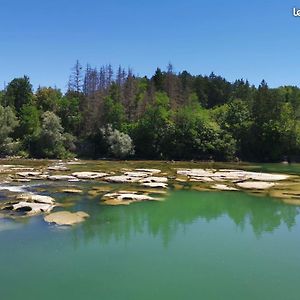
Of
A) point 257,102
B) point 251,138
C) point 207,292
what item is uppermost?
point 257,102

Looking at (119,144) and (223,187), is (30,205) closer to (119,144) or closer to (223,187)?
(223,187)

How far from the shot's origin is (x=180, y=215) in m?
32.0

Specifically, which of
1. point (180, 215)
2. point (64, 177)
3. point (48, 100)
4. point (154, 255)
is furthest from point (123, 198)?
point (48, 100)

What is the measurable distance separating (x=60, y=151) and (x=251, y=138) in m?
41.0

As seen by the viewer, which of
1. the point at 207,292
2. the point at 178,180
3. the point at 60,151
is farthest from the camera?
the point at 60,151

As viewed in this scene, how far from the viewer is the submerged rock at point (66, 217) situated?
27922 millimetres

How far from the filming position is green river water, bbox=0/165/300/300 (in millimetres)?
17500

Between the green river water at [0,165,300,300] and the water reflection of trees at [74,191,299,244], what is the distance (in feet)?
0.25

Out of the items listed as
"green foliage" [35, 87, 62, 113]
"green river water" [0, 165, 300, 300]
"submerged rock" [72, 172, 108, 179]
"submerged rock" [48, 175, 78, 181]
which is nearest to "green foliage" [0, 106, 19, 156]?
"green foliage" [35, 87, 62, 113]

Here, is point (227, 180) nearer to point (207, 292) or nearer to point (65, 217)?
point (65, 217)

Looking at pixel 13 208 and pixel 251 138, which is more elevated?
pixel 251 138

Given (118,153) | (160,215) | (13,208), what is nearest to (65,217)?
(13,208)

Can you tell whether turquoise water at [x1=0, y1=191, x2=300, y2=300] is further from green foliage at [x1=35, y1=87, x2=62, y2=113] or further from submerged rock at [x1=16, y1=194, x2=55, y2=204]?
Answer: green foliage at [x1=35, y1=87, x2=62, y2=113]

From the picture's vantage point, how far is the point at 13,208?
30.9 metres
